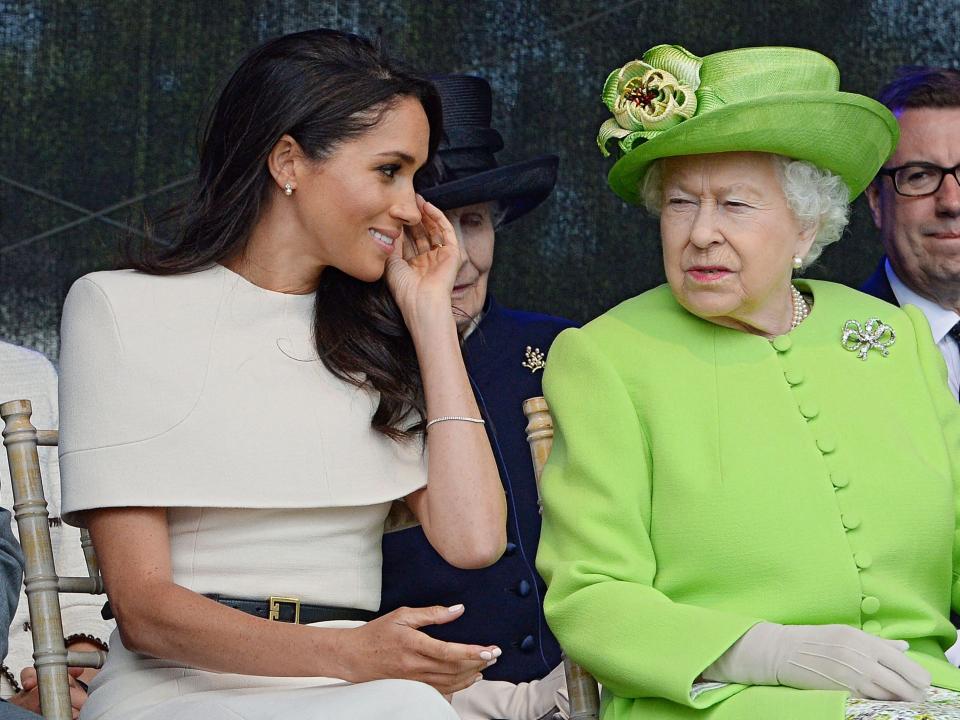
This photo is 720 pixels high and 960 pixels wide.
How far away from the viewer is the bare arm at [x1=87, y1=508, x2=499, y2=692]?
2584mm

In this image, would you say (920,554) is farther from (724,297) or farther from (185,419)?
(185,419)

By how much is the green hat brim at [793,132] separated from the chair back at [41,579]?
3.96 feet

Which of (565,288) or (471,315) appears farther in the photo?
(565,288)

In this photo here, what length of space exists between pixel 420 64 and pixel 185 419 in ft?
6.17

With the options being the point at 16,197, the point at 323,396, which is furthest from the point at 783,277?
the point at 16,197

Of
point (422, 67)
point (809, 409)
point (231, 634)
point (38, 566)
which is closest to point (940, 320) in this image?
point (809, 409)

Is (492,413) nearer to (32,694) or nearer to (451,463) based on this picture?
(451,463)

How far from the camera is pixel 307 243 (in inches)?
123

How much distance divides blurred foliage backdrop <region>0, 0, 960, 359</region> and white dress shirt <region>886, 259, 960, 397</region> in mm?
602

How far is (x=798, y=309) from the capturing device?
312 cm

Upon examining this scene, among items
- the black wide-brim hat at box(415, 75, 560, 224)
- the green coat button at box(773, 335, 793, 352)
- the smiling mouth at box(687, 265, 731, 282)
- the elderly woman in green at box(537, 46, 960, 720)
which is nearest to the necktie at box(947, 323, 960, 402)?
the elderly woman in green at box(537, 46, 960, 720)

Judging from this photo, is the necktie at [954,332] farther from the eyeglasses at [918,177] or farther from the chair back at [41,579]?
the chair back at [41,579]

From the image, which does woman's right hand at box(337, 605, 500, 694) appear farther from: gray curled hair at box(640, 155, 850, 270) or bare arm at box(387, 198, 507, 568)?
gray curled hair at box(640, 155, 850, 270)

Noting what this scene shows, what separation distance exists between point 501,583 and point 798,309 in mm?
932
